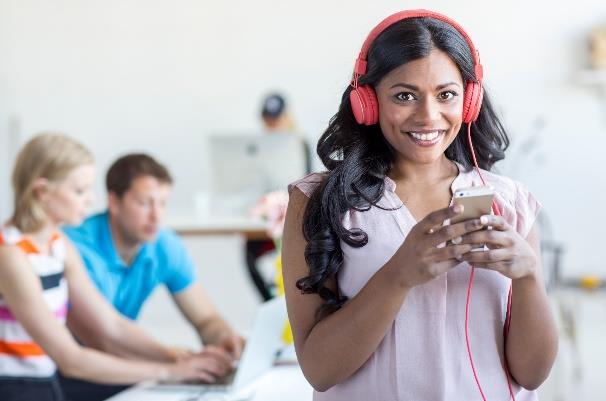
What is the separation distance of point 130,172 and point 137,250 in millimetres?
224

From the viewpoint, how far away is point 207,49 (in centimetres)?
540

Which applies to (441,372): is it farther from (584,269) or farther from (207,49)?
(207,49)

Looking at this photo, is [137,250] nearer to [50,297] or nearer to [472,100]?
[50,297]

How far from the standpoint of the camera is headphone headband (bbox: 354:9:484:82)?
107cm

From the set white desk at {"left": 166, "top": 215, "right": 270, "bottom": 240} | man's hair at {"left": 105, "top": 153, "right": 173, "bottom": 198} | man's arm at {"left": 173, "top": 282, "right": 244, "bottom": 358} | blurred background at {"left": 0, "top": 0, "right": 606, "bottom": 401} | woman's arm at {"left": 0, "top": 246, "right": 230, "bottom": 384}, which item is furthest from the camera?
blurred background at {"left": 0, "top": 0, "right": 606, "bottom": 401}

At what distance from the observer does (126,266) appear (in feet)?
7.84

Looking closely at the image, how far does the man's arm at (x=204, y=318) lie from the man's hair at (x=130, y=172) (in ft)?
1.10

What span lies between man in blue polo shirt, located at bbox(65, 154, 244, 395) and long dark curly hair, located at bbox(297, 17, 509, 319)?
1248 mm

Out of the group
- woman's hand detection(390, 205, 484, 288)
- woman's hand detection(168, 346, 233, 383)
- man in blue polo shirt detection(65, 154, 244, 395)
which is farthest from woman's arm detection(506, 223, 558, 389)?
man in blue polo shirt detection(65, 154, 244, 395)

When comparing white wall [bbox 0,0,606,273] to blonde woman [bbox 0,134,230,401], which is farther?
white wall [bbox 0,0,606,273]

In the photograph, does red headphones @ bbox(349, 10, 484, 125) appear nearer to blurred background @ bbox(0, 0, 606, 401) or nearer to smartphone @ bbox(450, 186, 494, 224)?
smartphone @ bbox(450, 186, 494, 224)

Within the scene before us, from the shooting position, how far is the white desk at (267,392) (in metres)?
1.78

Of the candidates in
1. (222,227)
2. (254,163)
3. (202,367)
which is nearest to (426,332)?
(202,367)

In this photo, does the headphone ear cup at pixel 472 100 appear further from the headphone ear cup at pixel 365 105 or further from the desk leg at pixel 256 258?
the desk leg at pixel 256 258
